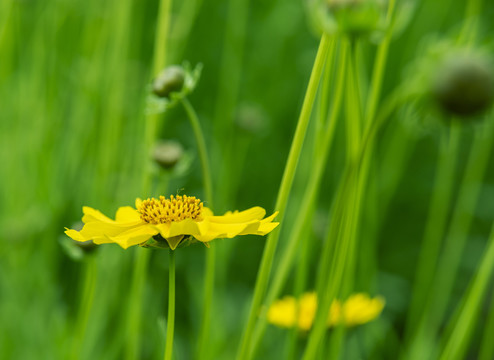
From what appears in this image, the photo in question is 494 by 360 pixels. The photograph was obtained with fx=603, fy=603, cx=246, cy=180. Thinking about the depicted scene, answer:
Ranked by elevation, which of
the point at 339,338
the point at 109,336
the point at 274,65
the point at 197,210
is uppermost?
the point at 274,65

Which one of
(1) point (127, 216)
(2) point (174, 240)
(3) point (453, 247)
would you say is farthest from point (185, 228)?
(3) point (453, 247)

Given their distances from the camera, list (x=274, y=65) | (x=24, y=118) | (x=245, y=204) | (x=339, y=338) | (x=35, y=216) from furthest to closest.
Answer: (x=274, y=65) → (x=245, y=204) → (x=24, y=118) → (x=35, y=216) → (x=339, y=338)

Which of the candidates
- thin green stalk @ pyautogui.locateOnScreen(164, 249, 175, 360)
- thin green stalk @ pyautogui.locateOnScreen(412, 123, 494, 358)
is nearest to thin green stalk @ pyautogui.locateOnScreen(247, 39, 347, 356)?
thin green stalk @ pyautogui.locateOnScreen(164, 249, 175, 360)

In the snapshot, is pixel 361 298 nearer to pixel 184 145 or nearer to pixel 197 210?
pixel 197 210

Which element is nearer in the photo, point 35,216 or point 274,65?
point 35,216

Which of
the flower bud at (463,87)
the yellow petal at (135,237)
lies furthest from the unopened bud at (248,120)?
the flower bud at (463,87)

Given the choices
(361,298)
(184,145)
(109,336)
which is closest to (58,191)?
(109,336)

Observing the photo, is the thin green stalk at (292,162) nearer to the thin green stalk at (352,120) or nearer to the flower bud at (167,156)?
the thin green stalk at (352,120)

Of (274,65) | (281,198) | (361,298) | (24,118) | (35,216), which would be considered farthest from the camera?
(274,65)

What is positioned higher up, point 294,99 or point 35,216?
point 294,99
